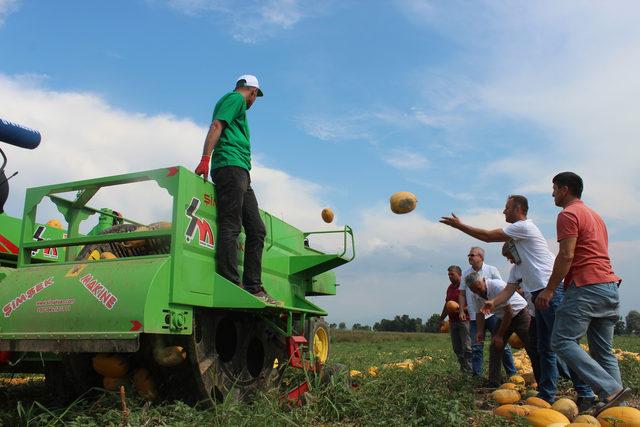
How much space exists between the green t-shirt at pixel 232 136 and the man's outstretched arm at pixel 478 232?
212 cm

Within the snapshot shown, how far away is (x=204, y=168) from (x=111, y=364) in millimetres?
1903

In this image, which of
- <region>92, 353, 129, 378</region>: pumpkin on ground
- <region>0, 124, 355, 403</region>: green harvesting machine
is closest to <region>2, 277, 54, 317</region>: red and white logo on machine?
<region>0, 124, 355, 403</region>: green harvesting machine

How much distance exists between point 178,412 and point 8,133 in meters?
2.94

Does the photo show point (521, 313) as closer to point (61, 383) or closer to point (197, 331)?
point (197, 331)

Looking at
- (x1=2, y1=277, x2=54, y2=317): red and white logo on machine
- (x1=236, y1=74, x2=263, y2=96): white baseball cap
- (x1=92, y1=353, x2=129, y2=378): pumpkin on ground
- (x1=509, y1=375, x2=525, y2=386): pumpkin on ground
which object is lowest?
(x1=509, y1=375, x2=525, y2=386): pumpkin on ground

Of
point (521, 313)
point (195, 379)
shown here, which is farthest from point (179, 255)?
point (521, 313)

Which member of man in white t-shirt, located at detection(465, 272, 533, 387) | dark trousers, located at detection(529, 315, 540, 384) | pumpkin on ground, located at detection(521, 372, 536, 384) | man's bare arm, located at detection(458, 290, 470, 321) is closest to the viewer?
dark trousers, located at detection(529, 315, 540, 384)

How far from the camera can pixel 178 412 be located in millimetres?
4531

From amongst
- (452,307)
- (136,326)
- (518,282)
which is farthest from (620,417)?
(452,307)

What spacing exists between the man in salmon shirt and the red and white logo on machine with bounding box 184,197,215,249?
10.2 ft

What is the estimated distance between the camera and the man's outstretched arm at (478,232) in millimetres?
5902

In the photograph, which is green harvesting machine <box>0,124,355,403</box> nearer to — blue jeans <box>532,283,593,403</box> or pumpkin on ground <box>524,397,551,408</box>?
pumpkin on ground <box>524,397,551,408</box>

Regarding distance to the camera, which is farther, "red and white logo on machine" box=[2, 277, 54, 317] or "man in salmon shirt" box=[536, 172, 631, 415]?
"man in salmon shirt" box=[536, 172, 631, 415]

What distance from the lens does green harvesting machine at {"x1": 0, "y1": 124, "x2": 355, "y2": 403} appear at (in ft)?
14.6
